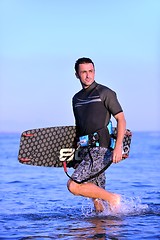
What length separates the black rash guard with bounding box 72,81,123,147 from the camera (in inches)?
291

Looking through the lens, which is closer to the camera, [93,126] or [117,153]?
[117,153]

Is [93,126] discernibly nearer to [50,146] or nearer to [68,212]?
[50,146]

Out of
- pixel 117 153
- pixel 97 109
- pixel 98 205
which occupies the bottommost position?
pixel 98 205

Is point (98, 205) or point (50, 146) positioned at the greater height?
point (50, 146)

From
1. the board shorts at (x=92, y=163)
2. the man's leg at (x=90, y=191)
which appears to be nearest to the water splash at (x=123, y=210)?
the man's leg at (x=90, y=191)

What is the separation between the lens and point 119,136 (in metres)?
7.26

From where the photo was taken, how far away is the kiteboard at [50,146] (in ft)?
26.5

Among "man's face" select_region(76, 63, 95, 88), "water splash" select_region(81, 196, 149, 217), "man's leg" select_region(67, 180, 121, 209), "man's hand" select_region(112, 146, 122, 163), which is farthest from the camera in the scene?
"water splash" select_region(81, 196, 149, 217)

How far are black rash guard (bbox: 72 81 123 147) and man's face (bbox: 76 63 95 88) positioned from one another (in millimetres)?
60

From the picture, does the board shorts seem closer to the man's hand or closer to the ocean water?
the man's hand

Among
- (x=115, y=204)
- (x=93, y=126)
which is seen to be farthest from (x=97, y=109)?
(x=115, y=204)

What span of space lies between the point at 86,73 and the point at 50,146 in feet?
3.97

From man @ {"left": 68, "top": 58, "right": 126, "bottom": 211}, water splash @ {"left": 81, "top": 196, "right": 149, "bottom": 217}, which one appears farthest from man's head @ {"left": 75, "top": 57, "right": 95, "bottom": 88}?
water splash @ {"left": 81, "top": 196, "right": 149, "bottom": 217}

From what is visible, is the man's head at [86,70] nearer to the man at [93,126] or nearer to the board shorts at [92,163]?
the man at [93,126]
